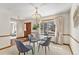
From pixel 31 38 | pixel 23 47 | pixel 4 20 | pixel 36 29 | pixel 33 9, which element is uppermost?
pixel 33 9

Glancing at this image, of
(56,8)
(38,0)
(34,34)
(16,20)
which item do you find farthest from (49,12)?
(16,20)

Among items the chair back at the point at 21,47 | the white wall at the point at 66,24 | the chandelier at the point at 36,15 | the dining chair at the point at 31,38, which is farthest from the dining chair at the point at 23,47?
the white wall at the point at 66,24

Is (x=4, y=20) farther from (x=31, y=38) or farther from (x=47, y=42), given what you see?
(x=47, y=42)

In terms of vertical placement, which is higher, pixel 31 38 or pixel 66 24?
pixel 66 24

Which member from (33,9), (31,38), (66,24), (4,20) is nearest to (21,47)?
(31,38)

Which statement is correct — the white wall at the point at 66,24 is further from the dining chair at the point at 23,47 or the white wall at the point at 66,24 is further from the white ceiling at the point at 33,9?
the dining chair at the point at 23,47

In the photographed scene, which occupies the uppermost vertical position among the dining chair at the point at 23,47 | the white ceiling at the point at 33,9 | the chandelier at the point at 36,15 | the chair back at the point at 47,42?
the white ceiling at the point at 33,9

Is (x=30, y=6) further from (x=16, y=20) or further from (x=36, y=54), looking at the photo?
(x=36, y=54)

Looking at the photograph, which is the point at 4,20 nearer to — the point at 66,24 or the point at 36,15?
the point at 36,15

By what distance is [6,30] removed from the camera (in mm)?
2014

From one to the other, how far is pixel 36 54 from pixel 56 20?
0.67m

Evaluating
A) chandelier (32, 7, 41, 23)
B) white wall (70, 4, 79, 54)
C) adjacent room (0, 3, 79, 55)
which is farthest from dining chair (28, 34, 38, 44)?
white wall (70, 4, 79, 54)

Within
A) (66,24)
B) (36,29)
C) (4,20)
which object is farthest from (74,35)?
(4,20)

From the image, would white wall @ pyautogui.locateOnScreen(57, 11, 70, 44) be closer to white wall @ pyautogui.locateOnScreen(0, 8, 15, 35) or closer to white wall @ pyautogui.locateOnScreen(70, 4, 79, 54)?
white wall @ pyautogui.locateOnScreen(70, 4, 79, 54)
